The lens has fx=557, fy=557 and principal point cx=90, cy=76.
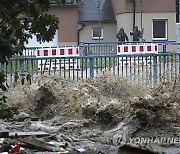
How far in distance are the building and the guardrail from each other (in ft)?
85.2

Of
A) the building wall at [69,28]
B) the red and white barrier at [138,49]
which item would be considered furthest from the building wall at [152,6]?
the red and white barrier at [138,49]

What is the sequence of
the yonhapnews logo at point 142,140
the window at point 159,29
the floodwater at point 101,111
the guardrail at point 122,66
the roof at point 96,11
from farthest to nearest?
the roof at point 96,11 → the window at point 159,29 → the guardrail at point 122,66 → the floodwater at point 101,111 → the yonhapnews logo at point 142,140

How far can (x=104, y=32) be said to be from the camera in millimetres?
43219

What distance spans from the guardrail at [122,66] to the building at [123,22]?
25984 mm

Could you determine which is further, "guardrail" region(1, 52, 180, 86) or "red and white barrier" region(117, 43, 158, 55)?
"red and white barrier" region(117, 43, 158, 55)

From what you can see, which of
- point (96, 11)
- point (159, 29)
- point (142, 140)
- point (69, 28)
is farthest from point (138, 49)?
point (96, 11)

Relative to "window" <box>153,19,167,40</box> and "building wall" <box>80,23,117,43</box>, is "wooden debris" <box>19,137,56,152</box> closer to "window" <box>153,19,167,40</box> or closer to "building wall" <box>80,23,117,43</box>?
"building wall" <box>80,23,117,43</box>

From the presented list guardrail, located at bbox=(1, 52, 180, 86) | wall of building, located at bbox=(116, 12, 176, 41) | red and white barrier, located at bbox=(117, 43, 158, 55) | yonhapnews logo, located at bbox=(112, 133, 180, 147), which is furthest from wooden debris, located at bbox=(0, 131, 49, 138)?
wall of building, located at bbox=(116, 12, 176, 41)

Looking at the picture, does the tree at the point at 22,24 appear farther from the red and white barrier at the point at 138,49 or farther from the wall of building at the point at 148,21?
the wall of building at the point at 148,21

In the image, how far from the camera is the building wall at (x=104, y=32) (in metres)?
42.4

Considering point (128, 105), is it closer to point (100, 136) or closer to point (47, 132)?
point (100, 136)

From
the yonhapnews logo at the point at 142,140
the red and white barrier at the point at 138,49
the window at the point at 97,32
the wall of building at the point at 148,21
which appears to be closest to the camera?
the yonhapnews logo at the point at 142,140

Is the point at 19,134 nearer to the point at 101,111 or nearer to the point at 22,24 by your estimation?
the point at 101,111

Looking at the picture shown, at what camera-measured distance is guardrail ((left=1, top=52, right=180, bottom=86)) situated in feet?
45.1
